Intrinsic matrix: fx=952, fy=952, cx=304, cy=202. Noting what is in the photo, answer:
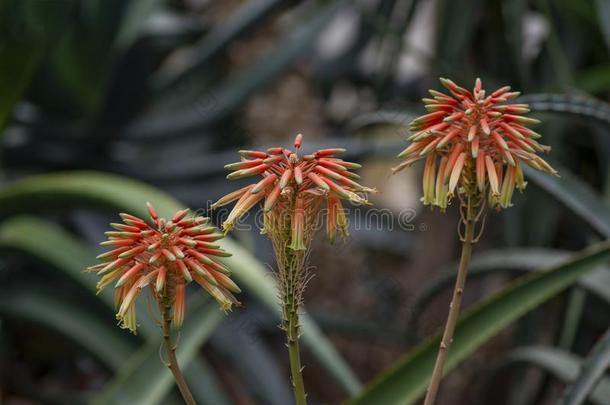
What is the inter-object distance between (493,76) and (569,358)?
75 cm

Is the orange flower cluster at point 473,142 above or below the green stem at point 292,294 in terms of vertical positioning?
above

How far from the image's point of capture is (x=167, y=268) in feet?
1.43

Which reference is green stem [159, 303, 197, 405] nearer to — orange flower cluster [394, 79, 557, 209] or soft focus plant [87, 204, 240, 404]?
soft focus plant [87, 204, 240, 404]

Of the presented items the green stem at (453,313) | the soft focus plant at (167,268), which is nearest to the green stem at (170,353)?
the soft focus plant at (167,268)

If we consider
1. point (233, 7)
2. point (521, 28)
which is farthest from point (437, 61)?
point (233, 7)

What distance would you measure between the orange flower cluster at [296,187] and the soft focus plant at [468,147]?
0.11 feet

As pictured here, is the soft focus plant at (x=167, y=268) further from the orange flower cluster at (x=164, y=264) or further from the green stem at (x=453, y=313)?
the green stem at (x=453, y=313)

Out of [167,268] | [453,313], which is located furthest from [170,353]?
[453,313]

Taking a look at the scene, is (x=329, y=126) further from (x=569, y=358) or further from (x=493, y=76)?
(x=569, y=358)

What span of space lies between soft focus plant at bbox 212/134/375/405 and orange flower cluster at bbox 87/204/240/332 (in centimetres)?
2

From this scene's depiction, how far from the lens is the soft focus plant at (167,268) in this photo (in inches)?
16.8

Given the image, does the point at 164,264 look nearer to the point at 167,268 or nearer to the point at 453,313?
the point at 167,268

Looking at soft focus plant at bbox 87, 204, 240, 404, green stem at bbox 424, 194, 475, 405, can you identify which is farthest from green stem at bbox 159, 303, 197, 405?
green stem at bbox 424, 194, 475, 405

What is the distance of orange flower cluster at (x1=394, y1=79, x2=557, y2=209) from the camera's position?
45 cm
